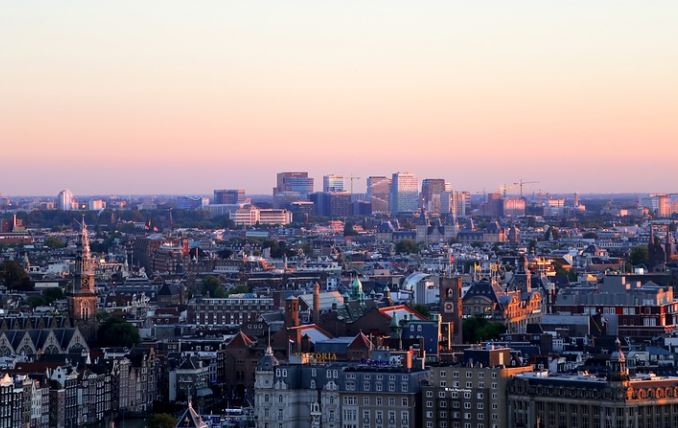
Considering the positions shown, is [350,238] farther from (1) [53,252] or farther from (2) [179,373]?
(2) [179,373]

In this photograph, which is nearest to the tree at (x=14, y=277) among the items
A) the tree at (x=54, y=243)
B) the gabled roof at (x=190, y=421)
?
the tree at (x=54, y=243)

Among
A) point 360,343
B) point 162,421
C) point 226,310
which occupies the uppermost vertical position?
point 360,343

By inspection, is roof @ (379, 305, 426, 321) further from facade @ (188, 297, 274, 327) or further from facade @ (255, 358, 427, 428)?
facade @ (255, 358, 427, 428)

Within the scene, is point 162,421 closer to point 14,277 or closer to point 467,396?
point 467,396

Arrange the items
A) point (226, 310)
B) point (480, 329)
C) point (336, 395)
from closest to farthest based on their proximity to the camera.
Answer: point (336, 395), point (480, 329), point (226, 310)

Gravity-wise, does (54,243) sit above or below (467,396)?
below


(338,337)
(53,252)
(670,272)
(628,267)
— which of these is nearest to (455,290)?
(338,337)

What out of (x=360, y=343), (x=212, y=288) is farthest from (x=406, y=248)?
(x=360, y=343)
